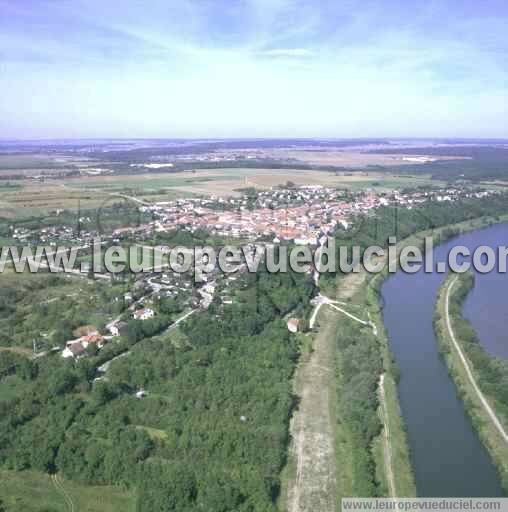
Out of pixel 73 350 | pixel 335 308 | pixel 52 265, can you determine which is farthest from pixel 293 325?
pixel 52 265

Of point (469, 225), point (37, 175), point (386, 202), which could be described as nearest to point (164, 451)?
point (469, 225)

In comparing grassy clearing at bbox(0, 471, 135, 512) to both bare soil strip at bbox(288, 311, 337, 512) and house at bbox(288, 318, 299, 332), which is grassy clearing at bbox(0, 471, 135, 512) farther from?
house at bbox(288, 318, 299, 332)

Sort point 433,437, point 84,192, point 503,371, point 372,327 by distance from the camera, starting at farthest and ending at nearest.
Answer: point 84,192 → point 372,327 → point 503,371 → point 433,437

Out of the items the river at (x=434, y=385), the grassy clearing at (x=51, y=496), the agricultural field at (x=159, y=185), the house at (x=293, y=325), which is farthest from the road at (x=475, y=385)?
the agricultural field at (x=159, y=185)

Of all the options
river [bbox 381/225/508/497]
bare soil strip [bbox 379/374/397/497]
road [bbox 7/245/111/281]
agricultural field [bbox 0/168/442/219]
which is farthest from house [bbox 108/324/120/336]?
agricultural field [bbox 0/168/442/219]

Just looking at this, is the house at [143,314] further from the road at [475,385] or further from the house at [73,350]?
the road at [475,385]

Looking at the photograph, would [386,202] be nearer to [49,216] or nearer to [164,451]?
[49,216]
